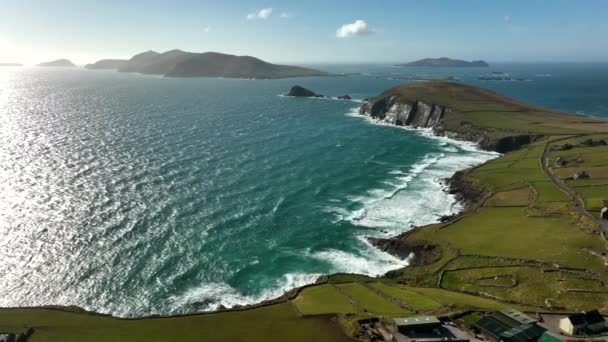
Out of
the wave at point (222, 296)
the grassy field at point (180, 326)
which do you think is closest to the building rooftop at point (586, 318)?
the grassy field at point (180, 326)

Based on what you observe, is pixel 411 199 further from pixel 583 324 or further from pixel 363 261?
pixel 583 324

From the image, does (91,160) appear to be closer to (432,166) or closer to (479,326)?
(432,166)

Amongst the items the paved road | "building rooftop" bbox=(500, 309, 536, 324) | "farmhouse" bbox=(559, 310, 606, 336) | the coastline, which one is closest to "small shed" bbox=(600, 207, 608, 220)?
the paved road

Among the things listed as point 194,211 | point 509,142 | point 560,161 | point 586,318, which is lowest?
point 194,211

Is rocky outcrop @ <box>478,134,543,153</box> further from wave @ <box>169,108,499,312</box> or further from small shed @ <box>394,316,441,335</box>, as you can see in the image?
small shed @ <box>394,316,441,335</box>

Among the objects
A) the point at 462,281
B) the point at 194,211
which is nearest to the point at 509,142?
the point at 462,281

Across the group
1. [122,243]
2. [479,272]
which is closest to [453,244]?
[479,272]
